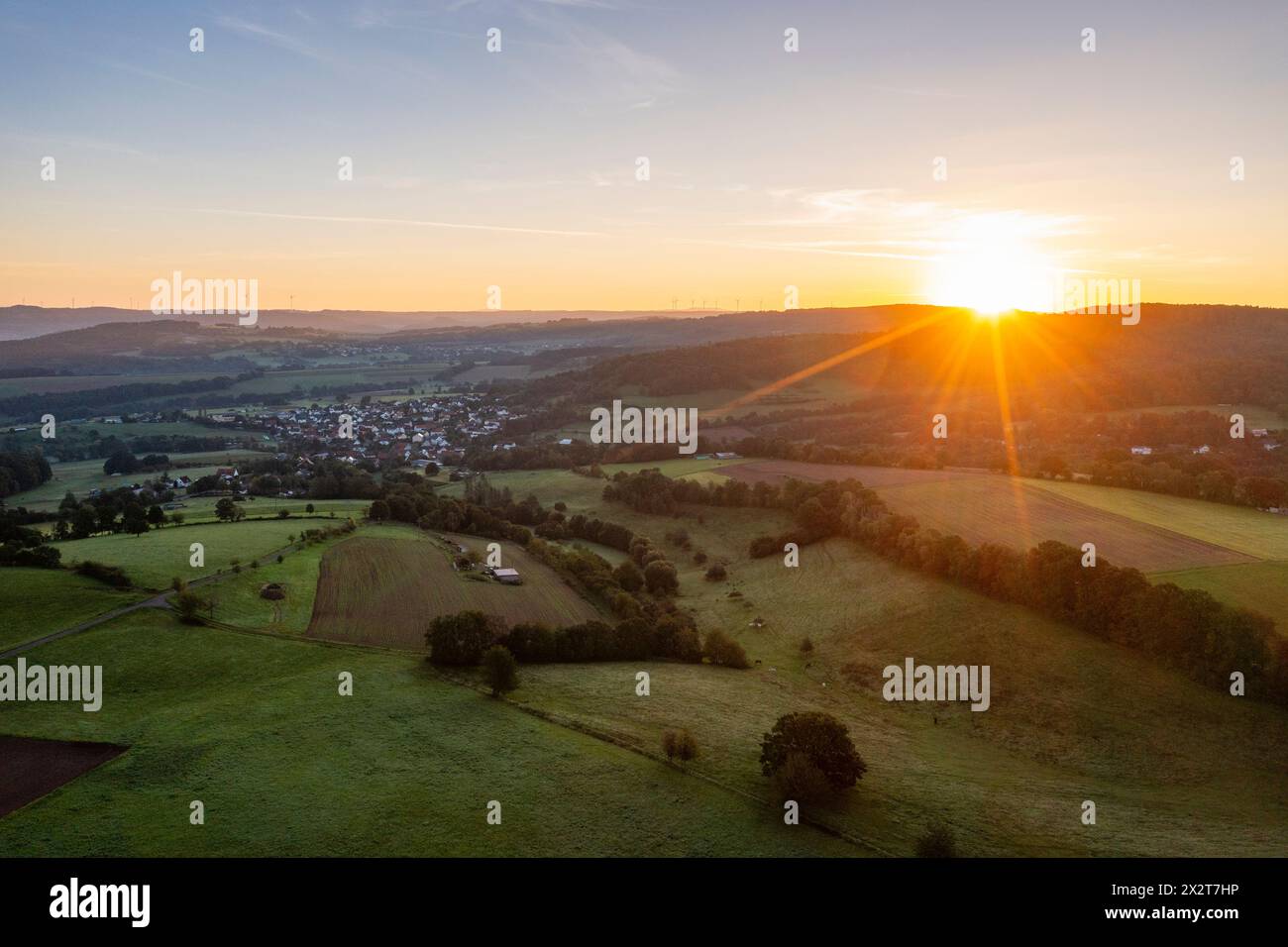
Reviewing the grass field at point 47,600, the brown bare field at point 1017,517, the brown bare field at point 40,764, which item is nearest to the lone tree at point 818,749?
the brown bare field at point 40,764

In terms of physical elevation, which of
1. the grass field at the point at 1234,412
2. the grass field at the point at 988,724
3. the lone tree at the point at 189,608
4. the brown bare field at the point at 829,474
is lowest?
the grass field at the point at 988,724

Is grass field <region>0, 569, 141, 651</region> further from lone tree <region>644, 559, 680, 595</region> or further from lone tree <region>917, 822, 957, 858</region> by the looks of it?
lone tree <region>917, 822, 957, 858</region>

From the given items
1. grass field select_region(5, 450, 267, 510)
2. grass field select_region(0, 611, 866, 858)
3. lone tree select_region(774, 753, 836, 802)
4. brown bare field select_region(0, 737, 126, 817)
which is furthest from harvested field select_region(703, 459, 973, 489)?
grass field select_region(5, 450, 267, 510)

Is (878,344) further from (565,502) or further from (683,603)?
(683,603)

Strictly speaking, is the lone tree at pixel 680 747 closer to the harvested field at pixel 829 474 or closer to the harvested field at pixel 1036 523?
the harvested field at pixel 1036 523

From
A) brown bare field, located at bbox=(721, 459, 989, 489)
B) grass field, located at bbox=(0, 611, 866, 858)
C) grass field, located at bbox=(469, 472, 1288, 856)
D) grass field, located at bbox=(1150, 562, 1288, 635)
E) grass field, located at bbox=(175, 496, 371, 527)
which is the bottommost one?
grass field, located at bbox=(469, 472, 1288, 856)
